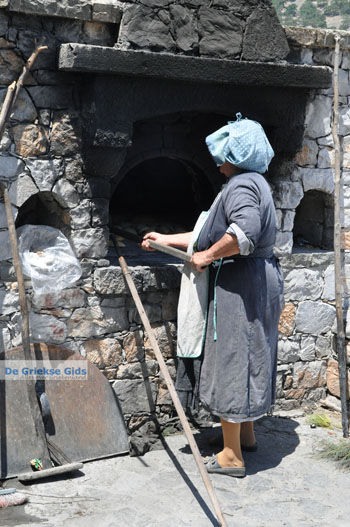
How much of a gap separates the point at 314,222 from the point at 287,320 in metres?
0.93

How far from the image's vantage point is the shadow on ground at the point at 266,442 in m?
4.38

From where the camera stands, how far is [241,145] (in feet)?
12.8

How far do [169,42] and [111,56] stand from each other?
0.46 m

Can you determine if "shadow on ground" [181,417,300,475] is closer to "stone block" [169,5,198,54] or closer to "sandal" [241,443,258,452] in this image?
"sandal" [241,443,258,452]

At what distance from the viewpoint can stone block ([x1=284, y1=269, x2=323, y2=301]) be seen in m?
5.15

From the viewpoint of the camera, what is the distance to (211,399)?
4.11 meters

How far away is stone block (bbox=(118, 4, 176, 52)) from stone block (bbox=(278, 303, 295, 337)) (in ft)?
6.94

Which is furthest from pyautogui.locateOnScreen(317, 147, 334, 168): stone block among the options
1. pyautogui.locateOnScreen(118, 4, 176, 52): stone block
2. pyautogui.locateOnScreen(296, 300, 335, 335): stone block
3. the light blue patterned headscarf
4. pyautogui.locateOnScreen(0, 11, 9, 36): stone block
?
pyautogui.locateOnScreen(0, 11, 9, 36): stone block

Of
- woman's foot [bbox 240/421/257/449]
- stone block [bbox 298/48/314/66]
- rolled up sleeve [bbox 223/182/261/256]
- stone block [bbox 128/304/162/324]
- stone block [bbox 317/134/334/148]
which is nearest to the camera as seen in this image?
rolled up sleeve [bbox 223/182/261/256]

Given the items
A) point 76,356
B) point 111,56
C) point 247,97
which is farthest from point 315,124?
point 76,356

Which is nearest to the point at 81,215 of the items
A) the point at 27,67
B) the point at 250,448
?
the point at 27,67

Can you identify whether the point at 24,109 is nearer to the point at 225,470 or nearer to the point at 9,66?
the point at 9,66

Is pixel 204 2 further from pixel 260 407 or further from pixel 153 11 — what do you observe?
pixel 260 407

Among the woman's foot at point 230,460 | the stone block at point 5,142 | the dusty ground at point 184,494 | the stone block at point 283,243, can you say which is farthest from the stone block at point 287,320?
the stone block at point 5,142
